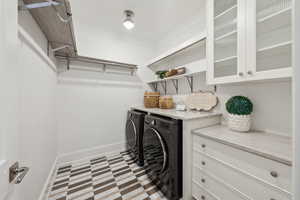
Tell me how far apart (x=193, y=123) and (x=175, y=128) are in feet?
0.73

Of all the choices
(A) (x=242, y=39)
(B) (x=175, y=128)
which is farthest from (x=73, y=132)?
(A) (x=242, y=39)

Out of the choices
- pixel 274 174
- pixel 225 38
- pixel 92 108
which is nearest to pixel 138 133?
pixel 92 108

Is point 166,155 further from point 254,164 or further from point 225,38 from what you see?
point 225,38

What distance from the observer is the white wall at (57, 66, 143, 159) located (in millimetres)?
2062

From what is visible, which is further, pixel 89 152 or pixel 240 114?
pixel 89 152

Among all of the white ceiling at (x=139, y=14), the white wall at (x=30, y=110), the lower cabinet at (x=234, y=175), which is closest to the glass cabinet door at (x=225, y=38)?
the white ceiling at (x=139, y=14)

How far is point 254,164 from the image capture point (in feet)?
2.65

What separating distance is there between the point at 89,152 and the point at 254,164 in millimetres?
2472

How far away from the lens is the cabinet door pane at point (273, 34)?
86 centimetres

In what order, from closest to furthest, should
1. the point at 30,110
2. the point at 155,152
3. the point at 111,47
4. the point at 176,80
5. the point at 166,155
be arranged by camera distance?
the point at 30,110 → the point at 166,155 → the point at 155,152 → the point at 176,80 → the point at 111,47

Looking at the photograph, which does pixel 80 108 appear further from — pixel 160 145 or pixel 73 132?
pixel 160 145

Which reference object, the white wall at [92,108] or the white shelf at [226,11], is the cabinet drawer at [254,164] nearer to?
the white shelf at [226,11]

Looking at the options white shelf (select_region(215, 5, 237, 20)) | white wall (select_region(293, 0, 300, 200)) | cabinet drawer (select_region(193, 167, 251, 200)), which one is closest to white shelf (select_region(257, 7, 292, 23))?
white shelf (select_region(215, 5, 237, 20))

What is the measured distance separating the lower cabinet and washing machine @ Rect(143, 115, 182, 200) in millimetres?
181
